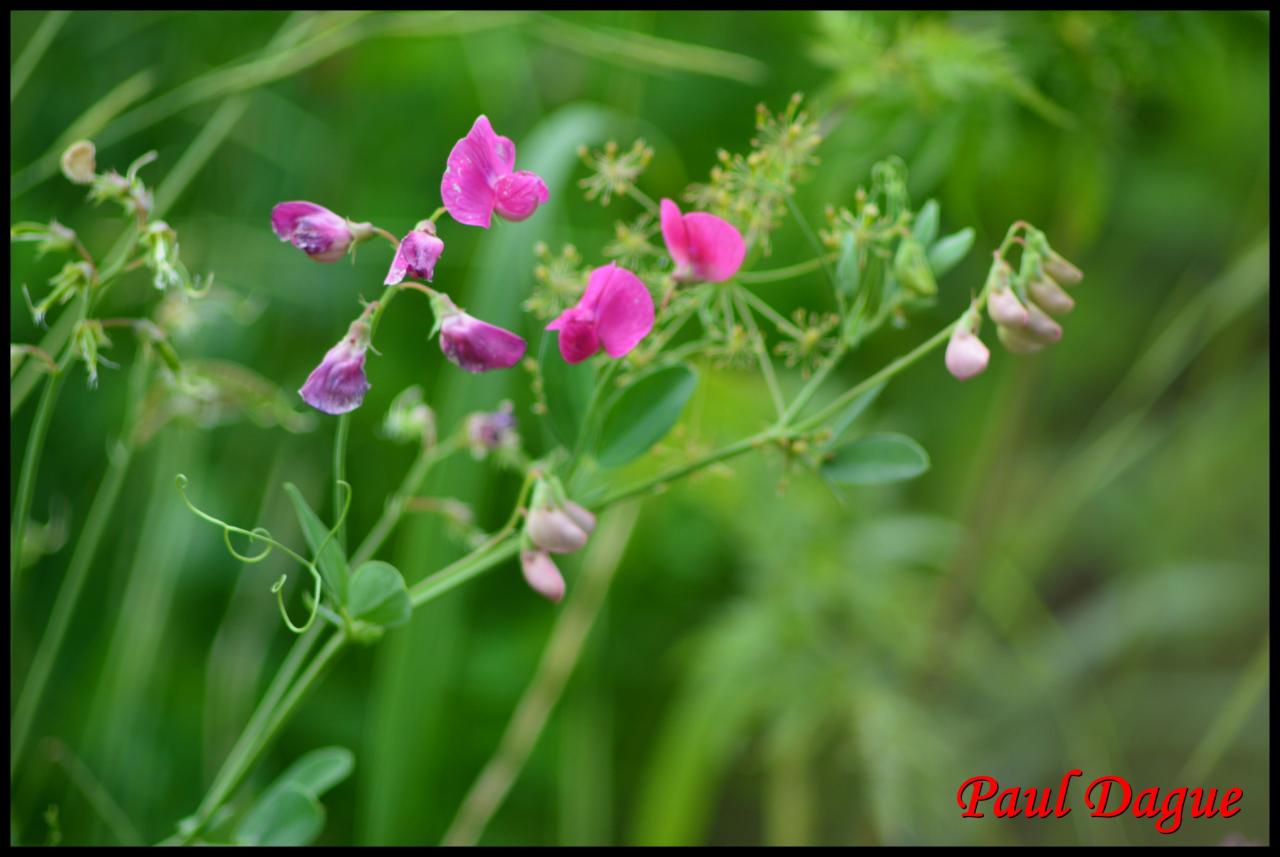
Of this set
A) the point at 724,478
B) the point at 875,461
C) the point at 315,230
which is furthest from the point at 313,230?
the point at 724,478

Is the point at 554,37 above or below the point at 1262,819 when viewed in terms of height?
above

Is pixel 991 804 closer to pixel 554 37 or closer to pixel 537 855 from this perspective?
pixel 537 855

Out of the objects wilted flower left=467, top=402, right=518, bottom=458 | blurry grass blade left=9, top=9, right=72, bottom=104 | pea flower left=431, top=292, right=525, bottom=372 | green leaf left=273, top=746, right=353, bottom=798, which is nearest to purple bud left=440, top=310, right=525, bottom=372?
pea flower left=431, top=292, right=525, bottom=372

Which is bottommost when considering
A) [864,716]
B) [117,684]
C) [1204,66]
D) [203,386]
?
[864,716]

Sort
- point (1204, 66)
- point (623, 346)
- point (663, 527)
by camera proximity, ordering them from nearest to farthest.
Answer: point (623, 346) < point (1204, 66) < point (663, 527)

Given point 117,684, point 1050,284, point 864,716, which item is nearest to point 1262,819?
point 864,716

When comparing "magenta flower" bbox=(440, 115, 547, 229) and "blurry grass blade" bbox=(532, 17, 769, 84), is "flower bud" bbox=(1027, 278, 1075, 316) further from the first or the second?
"blurry grass blade" bbox=(532, 17, 769, 84)

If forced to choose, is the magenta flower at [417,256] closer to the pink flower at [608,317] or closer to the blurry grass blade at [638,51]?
the pink flower at [608,317]

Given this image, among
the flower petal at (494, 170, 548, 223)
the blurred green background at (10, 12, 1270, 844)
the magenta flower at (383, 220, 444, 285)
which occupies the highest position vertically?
the flower petal at (494, 170, 548, 223)
